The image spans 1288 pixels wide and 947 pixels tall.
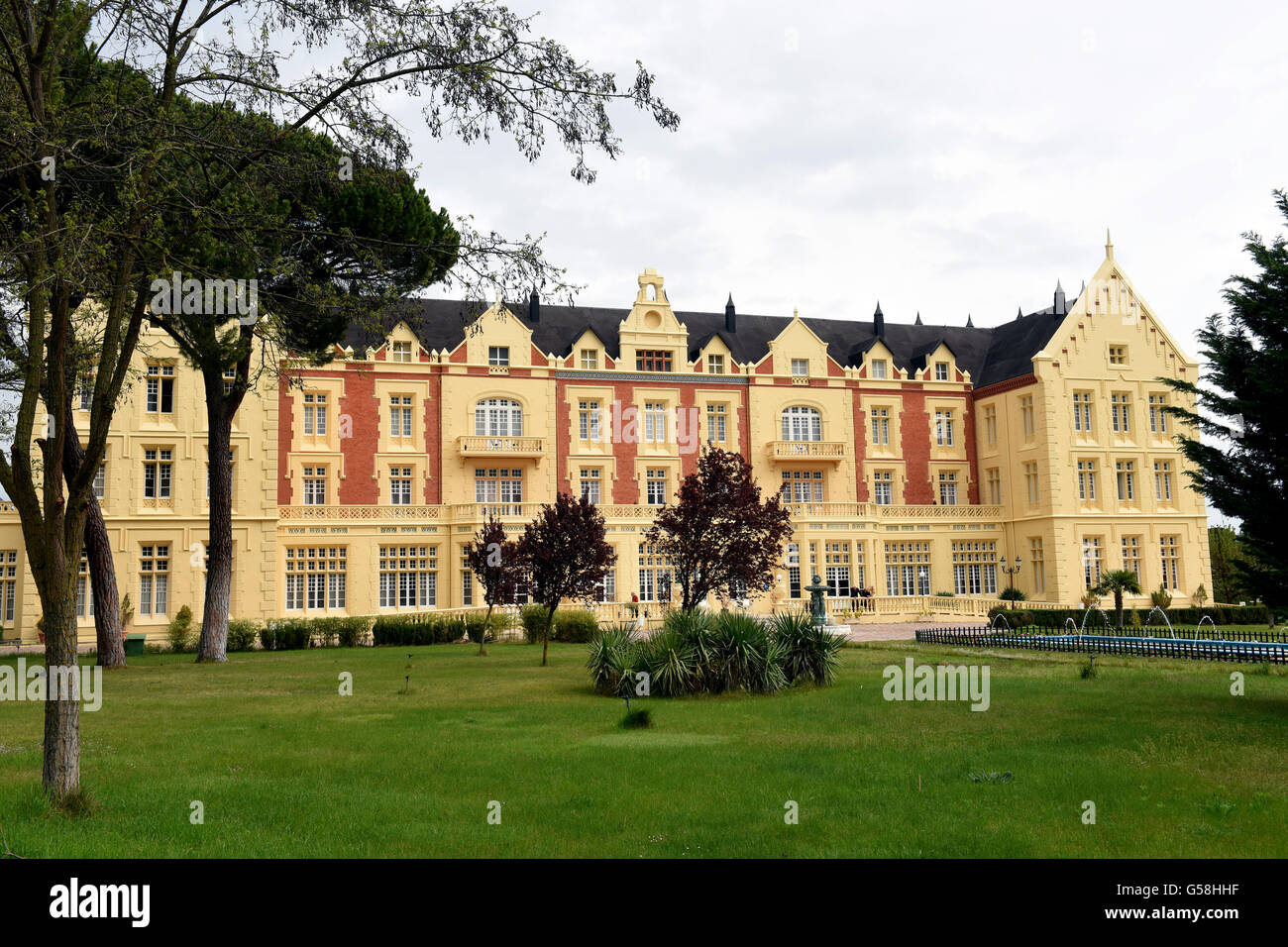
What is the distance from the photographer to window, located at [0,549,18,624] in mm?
35875

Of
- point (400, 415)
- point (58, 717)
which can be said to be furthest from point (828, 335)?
point (58, 717)

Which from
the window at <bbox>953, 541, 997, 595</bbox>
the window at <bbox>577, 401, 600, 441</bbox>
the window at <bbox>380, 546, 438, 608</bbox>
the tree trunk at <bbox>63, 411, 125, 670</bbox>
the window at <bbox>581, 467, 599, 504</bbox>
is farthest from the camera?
the window at <bbox>953, 541, 997, 595</bbox>

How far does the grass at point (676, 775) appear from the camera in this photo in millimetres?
7680

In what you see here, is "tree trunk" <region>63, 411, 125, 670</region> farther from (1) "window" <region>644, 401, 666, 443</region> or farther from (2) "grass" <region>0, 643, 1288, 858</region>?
(1) "window" <region>644, 401, 666, 443</region>

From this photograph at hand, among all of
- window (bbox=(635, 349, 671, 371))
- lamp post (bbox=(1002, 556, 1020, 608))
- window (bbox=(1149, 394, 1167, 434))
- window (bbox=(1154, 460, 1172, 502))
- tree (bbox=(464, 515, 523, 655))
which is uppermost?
window (bbox=(635, 349, 671, 371))

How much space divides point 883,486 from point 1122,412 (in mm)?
11874

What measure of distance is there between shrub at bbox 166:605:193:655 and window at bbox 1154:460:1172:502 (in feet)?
140

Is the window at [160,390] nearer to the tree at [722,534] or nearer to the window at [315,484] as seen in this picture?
the window at [315,484]

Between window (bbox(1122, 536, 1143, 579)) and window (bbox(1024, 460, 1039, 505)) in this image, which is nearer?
window (bbox(1122, 536, 1143, 579))

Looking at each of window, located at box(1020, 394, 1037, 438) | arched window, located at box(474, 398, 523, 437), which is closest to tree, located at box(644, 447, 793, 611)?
arched window, located at box(474, 398, 523, 437)

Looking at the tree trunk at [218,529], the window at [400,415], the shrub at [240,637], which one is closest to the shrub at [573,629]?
the shrub at [240,637]

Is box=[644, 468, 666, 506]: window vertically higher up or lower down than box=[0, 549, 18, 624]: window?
higher up

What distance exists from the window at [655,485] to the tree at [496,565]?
16871 mm
